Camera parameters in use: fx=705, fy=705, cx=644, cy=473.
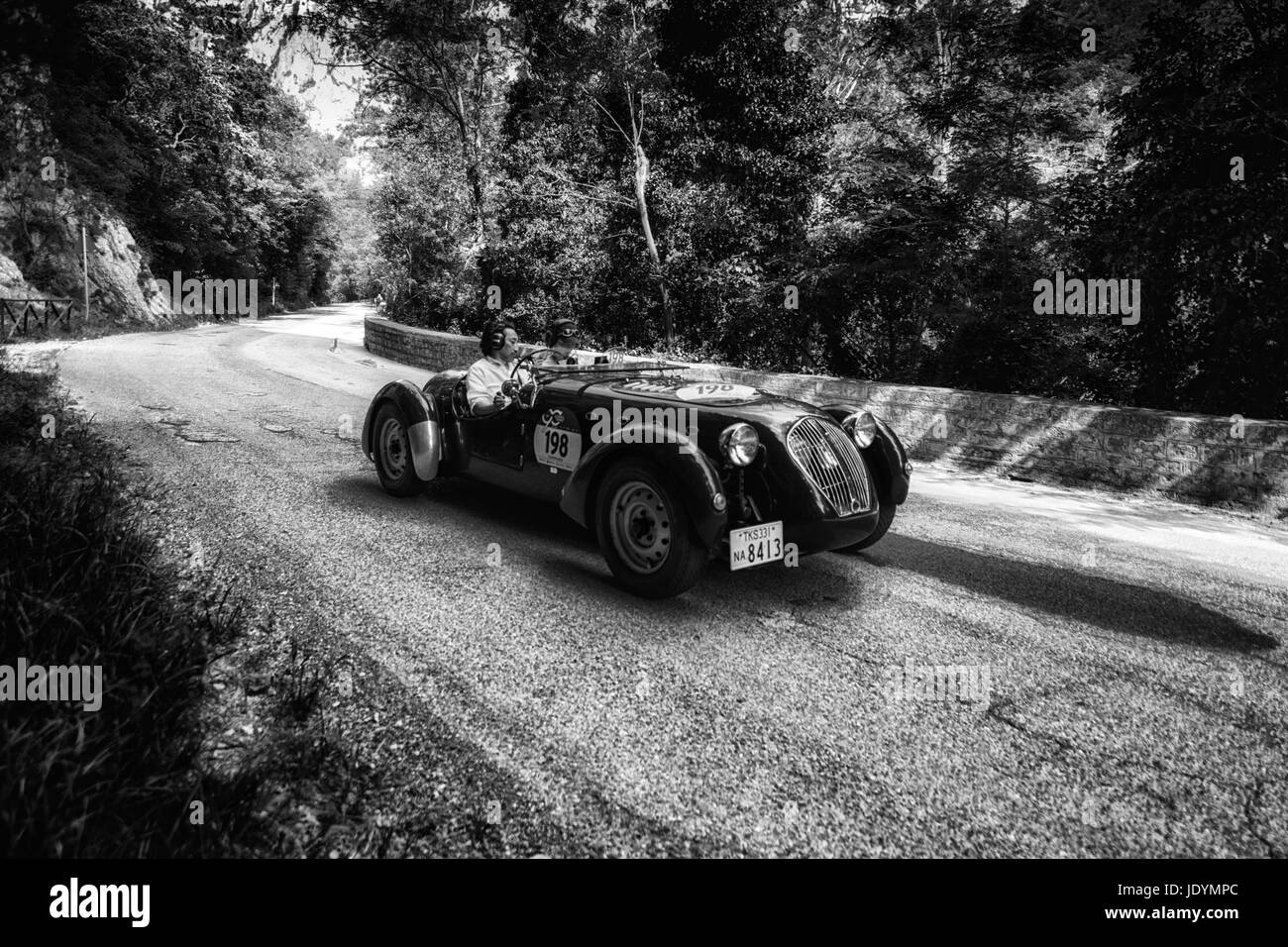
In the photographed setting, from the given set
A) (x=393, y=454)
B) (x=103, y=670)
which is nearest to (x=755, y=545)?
(x=103, y=670)

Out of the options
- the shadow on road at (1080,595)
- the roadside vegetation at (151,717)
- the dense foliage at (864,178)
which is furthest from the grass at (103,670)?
the dense foliage at (864,178)

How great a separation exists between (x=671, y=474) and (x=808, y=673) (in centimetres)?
123

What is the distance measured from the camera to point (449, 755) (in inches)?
99.9

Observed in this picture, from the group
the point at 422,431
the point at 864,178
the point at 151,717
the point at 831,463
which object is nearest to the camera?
the point at 151,717

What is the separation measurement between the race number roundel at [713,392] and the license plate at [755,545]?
1.00 metres

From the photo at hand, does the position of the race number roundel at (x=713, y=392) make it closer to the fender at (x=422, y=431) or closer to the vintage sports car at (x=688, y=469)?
the vintage sports car at (x=688, y=469)

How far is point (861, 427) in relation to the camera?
4.52 metres

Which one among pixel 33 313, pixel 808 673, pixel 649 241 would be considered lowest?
pixel 808 673

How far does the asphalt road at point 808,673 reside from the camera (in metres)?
2.32

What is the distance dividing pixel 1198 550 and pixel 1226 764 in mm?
3769

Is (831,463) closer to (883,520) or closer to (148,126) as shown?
(883,520)

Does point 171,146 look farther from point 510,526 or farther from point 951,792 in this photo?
point 951,792

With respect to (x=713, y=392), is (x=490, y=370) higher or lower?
higher
